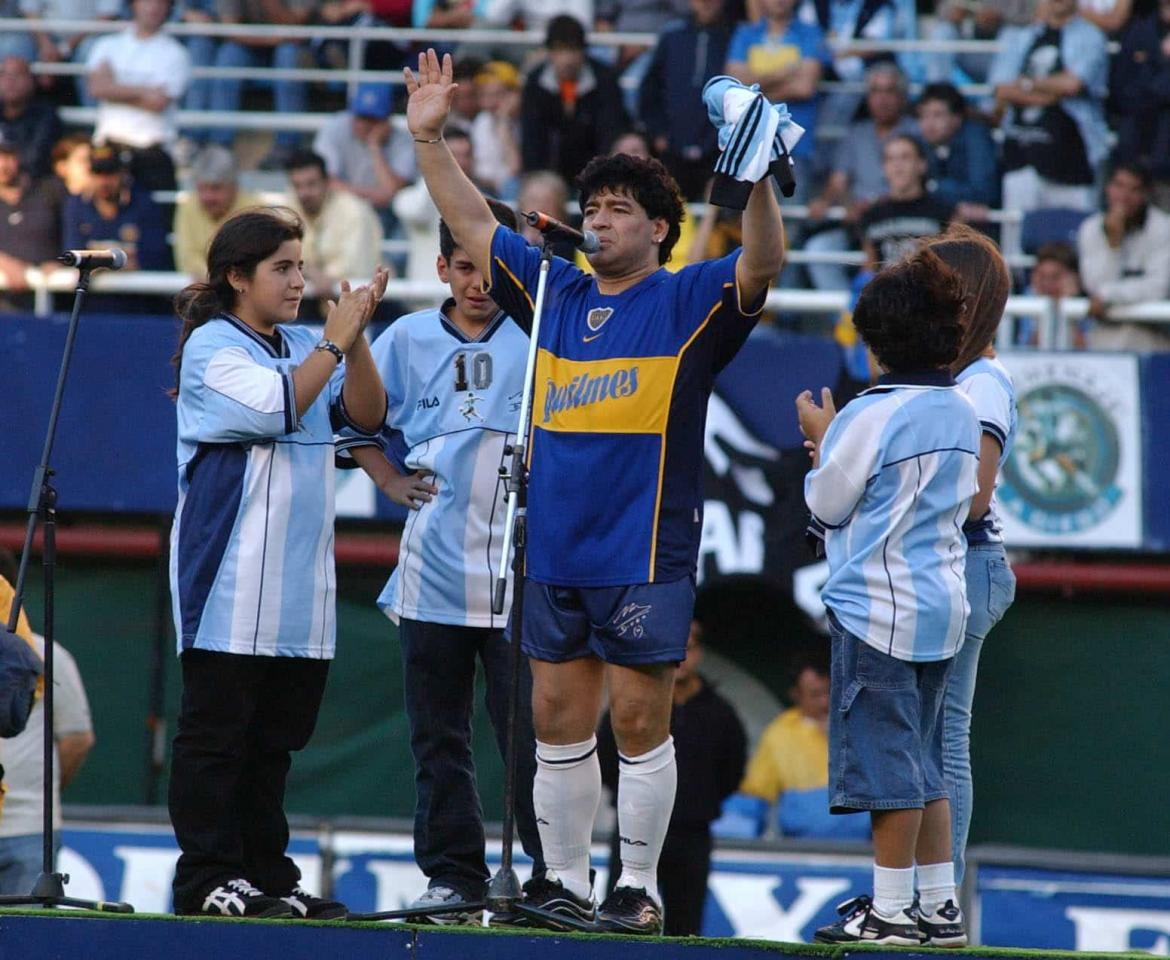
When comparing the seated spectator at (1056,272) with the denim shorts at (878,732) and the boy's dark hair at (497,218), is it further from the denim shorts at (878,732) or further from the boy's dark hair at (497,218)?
the denim shorts at (878,732)

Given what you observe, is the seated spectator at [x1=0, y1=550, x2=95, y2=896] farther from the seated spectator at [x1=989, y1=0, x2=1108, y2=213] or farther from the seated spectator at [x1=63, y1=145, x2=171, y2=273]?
the seated spectator at [x1=989, y1=0, x2=1108, y2=213]

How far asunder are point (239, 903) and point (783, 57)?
772cm

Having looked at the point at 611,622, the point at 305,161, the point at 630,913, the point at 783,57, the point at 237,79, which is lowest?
the point at 630,913

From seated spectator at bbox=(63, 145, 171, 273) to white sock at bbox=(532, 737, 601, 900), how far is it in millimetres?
7314

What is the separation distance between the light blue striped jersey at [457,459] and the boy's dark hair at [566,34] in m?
6.23

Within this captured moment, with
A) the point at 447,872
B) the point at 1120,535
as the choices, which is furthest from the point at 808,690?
the point at 447,872

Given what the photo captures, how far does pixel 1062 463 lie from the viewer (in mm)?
10375

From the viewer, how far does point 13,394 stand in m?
11.0

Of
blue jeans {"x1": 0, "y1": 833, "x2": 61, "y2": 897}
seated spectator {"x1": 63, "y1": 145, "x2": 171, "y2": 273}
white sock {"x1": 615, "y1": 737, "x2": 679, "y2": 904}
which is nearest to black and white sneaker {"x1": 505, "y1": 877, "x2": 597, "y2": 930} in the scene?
white sock {"x1": 615, "y1": 737, "x2": 679, "y2": 904}

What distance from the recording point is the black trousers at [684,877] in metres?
8.23

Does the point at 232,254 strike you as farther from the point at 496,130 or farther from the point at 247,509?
the point at 496,130

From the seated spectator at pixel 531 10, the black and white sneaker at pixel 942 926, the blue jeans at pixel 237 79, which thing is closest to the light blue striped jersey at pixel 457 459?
the black and white sneaker at pixel 942 926

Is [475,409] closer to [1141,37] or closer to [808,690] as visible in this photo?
[808,690]
